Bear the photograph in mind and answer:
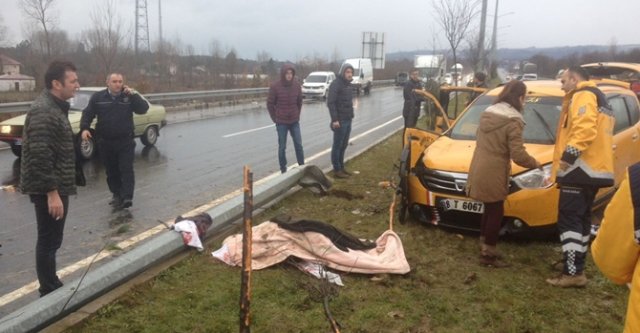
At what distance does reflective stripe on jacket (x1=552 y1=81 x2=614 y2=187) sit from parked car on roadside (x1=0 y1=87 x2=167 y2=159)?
7.45m

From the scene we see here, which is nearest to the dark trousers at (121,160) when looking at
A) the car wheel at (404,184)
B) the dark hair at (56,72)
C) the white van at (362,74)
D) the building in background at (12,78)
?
the dark hair at (56,72)

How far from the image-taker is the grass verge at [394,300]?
12.4ft

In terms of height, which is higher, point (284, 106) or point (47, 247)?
point (284, 106)

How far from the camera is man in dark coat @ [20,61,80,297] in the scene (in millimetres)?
3863

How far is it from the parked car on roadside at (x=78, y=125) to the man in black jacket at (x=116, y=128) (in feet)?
6.82

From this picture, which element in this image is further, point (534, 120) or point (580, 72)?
point (534, 120)

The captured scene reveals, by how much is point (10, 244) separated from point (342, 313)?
3.80 metres

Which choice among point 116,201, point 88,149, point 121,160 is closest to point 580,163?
point 121,160

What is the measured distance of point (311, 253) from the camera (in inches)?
190

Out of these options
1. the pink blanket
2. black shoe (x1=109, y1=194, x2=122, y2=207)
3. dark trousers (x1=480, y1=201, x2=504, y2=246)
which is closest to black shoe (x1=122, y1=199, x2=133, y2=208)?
black shoe (x1=109, y1=194, x2=122, y2=207)

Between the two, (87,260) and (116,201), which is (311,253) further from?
(116,201)

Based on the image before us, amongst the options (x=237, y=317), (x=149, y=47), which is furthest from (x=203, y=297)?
(x=149, y=47)

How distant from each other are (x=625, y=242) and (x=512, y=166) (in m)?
3.65

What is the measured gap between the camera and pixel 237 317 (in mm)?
3820
